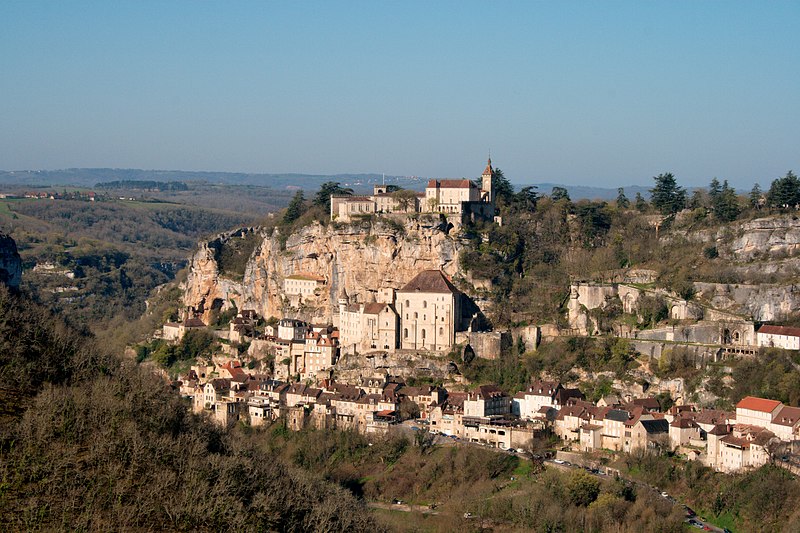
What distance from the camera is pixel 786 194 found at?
5584cm

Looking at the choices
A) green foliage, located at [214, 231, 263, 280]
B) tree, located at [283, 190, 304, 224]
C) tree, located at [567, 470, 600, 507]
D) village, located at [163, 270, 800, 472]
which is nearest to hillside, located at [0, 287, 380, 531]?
tree, located at [567, 470, 600, 507]

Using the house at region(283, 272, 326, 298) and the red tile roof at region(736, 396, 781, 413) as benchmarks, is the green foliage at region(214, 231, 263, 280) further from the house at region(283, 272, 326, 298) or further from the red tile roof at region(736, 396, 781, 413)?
the red tile roof at region(736, 396, 781, 413)

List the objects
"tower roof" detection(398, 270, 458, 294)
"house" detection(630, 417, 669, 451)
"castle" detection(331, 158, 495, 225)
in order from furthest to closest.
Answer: "castle" detection(331, 158, 495, 225), "tower roof" detection(398, 270, 458, 294), "house" detection(630, 417, 669, 451)

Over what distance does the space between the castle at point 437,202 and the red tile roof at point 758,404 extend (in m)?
18.9

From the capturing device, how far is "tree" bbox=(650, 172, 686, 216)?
200 ft

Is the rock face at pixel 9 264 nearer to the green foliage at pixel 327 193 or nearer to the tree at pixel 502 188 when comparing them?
the green foliage at pixel 327 193

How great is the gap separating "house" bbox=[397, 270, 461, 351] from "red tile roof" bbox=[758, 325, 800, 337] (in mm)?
13658

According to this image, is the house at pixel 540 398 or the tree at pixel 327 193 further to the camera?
the tree at pixel 327 193

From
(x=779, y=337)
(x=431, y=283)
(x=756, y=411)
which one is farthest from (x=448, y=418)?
(x=779, y=337)

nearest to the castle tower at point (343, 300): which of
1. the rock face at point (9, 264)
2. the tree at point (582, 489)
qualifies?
the rock face at point (9, 264)

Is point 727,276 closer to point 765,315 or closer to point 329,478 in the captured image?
point 765,315

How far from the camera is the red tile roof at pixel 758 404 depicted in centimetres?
4250

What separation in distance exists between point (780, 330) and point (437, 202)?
18703 mm

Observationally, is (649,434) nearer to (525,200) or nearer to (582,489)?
(582,489)
